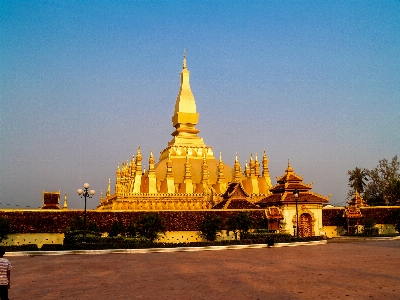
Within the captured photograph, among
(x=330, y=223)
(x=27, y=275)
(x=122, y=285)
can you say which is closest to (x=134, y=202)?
(x=330, y=223)

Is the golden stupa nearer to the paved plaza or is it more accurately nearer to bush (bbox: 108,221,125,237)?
bush (bbox: 108,221,125,237)

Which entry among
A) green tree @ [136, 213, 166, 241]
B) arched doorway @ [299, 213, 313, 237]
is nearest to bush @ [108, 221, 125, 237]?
green tree @ [136, 213, 166, 241]

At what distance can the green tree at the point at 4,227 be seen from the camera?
3225 centimetres

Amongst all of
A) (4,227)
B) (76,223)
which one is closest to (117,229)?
(76,223)

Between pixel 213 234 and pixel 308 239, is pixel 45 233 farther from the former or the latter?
pixel 308 239

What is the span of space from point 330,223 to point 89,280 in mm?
30882

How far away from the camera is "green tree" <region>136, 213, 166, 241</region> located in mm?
→ 33500

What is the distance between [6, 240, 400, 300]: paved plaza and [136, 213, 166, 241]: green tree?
11333 mm

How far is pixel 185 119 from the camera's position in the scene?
6241cm

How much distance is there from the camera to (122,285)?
14.1 m

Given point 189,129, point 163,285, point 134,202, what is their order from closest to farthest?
point 163,285 < point 134,202 < point 189,129

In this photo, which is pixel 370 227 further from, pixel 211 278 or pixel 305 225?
pixel 211 278

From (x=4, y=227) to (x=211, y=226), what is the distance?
15.0m

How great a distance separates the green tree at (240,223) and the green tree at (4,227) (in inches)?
638
